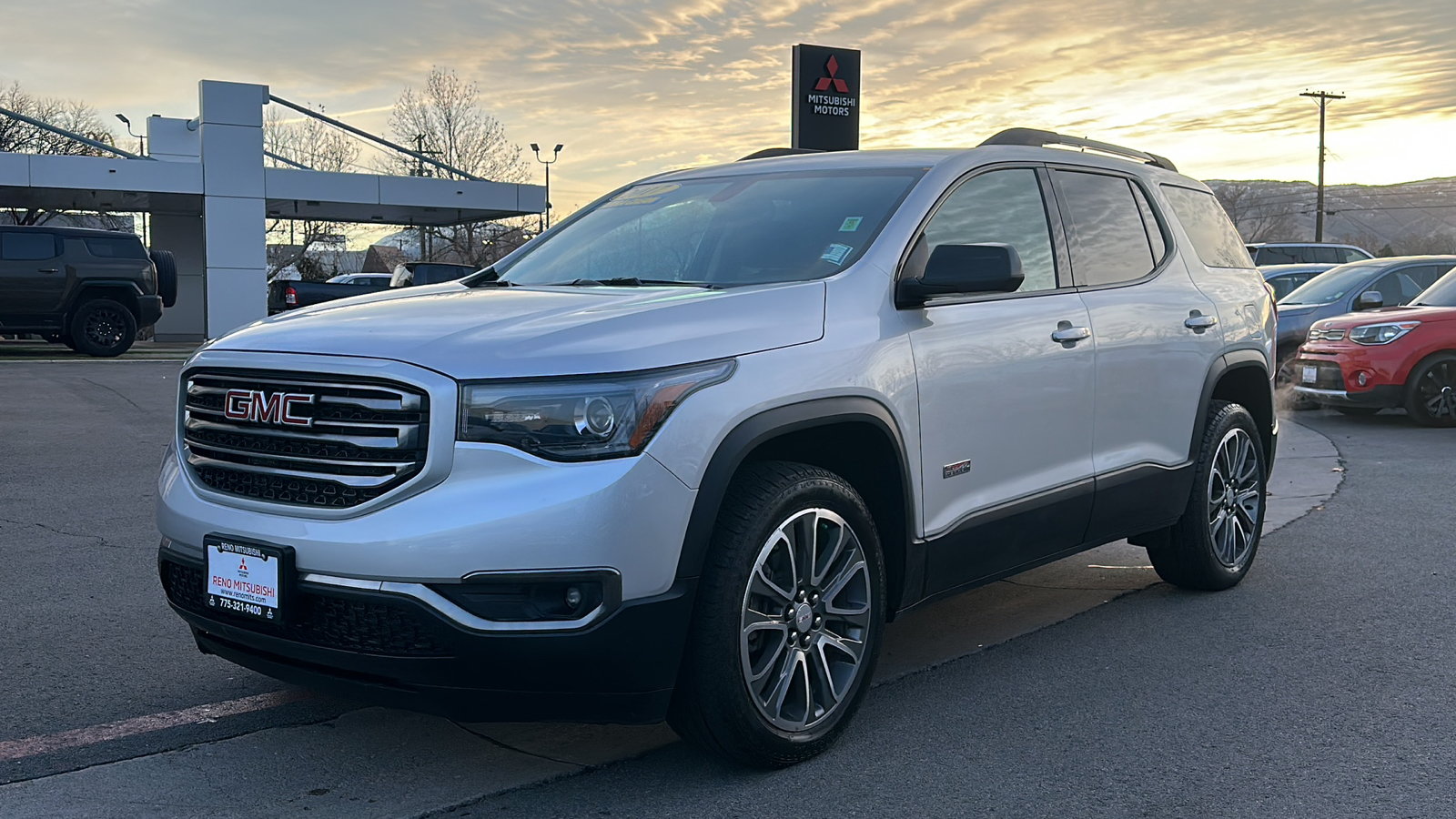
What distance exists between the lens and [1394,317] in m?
12.5

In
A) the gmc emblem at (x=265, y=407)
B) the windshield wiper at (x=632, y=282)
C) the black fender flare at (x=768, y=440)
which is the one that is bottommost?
the black fender flare at (x=768, y=440)

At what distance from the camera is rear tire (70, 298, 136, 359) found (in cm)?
2041

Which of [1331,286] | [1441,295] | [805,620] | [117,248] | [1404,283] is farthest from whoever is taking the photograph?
[117,248]

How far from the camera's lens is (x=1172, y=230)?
224 inches

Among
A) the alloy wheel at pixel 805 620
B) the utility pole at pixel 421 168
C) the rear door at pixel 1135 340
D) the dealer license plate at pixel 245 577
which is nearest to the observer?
the dealer license plate at pixel 245 577

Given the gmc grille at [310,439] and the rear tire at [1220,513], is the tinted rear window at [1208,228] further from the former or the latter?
the gmc grille at [310,439]

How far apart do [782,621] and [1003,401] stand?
1228mm

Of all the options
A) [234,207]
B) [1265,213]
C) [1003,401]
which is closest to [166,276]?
[234,207]

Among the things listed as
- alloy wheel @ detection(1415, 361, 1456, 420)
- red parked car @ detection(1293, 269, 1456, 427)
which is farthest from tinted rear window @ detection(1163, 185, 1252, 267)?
alloy wheel @ detection(1415, 361, 1456, 420)

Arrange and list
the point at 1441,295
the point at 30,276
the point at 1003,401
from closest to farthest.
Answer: the point at 1003,401, the point at 1441,295, the point at 30,276

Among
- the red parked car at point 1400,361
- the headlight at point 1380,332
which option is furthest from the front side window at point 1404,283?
the headlight at point 1380,332

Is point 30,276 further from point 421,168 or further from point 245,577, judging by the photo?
point 421,168

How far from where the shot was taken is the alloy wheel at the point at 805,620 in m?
3.57

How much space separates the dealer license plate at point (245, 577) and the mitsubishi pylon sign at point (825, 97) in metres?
10.7
